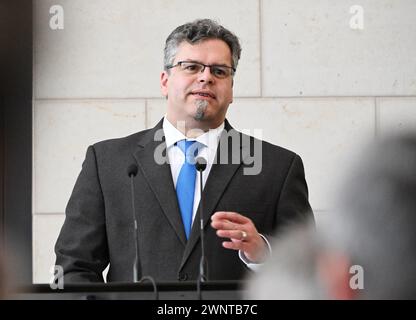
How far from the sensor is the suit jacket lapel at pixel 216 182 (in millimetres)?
2438

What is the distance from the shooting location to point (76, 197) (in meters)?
2.59

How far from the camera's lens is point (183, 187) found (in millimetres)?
2562

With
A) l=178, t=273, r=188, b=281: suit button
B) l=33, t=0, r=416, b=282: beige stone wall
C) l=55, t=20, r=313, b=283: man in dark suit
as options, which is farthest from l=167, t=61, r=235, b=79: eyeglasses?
l=33, t=0, r=416, b=282: beige stone wall

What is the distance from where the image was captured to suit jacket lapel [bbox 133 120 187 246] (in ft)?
8.23

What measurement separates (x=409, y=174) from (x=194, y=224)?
164cm

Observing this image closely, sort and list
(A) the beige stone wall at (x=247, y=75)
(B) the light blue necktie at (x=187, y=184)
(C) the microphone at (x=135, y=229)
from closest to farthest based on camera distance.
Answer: (C) the microphone at (x=135, y=229)
(B) the light blue necktie at (x=187, y=184)
(A) the beige stone wall at (x=247, y=75)

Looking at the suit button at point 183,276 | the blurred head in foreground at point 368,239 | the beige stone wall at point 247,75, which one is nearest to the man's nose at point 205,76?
the suit button at point 183,276

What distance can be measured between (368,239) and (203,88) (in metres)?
1.84

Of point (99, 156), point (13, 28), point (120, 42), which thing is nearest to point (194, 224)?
point (99, 156)

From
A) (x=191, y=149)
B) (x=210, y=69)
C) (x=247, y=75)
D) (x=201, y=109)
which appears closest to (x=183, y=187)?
(x=191, y=149)

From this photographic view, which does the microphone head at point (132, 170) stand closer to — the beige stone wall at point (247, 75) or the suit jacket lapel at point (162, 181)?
the suit jacket lapel at point (162, 181)

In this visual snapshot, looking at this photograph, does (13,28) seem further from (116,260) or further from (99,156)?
(116,260)


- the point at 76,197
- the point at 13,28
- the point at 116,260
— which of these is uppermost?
the point at 13,28

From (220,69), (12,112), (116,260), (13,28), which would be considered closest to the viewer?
(116,260)
